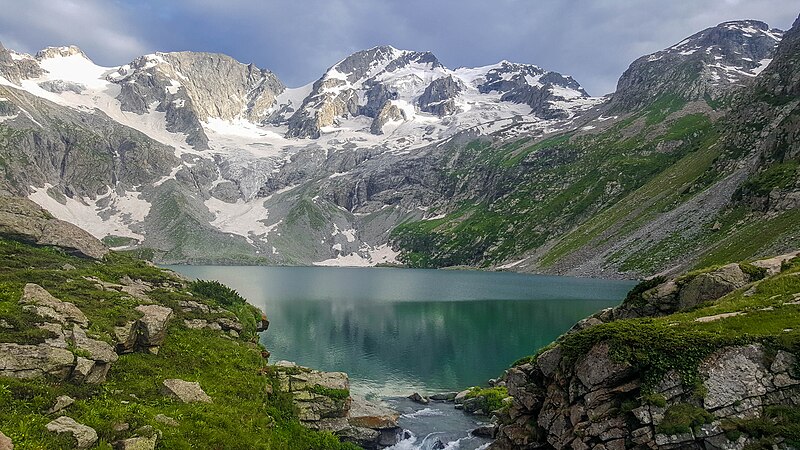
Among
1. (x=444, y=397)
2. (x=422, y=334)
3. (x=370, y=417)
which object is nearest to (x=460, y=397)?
(x=444, y=397)

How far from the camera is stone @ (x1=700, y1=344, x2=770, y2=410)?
16.9 metres

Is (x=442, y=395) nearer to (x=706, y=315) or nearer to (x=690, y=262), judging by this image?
(x=706, y=315)

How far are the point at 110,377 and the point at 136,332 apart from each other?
4.98 meters

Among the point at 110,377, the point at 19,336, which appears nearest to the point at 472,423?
the point at 110,377

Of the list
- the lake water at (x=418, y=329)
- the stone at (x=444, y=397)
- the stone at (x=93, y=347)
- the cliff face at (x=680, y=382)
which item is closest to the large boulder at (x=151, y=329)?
the stone at (x=93, y=347)

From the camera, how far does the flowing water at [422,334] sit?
160ft

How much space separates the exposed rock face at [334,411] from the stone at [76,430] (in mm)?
16733

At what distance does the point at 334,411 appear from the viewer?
34.2m

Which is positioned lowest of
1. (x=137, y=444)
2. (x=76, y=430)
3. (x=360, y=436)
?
(x=360, y=436)

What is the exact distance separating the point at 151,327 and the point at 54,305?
5059 mm

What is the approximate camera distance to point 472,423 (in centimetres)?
4000

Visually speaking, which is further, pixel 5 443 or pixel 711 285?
pixel 711 285

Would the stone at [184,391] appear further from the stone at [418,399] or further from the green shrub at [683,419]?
the stone at [418,399]

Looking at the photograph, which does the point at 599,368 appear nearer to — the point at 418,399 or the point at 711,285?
the point at 711,285
